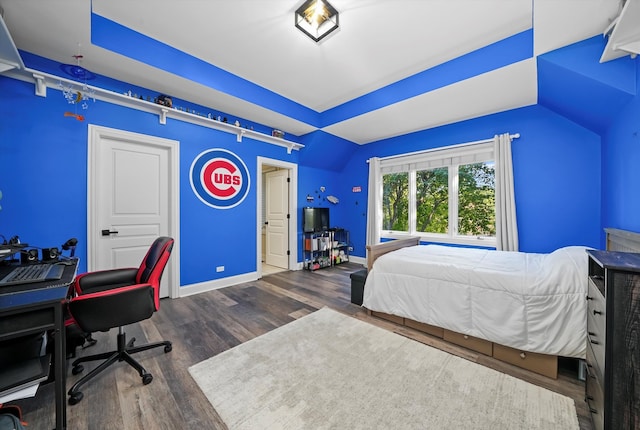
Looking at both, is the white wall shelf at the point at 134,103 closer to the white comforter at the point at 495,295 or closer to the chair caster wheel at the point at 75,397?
the chair caster wheel at the point at 75,397

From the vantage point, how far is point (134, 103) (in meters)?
2.87

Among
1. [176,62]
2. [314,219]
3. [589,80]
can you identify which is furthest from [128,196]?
[589,80]

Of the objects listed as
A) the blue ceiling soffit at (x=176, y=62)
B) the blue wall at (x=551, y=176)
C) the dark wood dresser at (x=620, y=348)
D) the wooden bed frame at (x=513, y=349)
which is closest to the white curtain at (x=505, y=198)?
the blue wall at (x=551, y=176)

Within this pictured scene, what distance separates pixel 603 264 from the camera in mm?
1042

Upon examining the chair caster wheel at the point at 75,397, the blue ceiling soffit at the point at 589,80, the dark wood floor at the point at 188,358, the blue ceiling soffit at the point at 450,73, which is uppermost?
the blue ceiling soffit at the point at 450,73

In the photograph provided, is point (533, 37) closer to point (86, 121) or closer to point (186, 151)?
point (186, 151)

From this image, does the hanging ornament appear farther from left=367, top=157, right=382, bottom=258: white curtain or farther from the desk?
left=367, top=157, right=382, bottom=258: white curtain

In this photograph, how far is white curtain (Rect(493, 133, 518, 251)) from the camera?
3.37 m

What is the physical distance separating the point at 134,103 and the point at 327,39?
8.03 ft

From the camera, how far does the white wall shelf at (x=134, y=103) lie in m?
2.26

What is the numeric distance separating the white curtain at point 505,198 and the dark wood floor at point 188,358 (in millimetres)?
1962

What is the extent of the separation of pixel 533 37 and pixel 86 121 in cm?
A: 463

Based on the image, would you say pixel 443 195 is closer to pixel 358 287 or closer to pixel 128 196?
pixel 358 287

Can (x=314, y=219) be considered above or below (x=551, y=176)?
below
